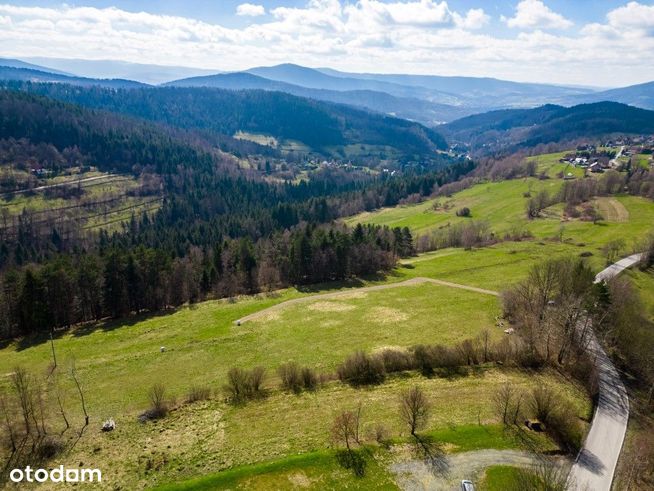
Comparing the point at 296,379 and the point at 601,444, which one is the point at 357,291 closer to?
the point at 296,379

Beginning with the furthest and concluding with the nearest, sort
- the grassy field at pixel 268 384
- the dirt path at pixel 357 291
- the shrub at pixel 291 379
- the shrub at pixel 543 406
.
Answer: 1. the dirt path at pixel 357 291
2. the shrub at pixel 291 379
3. the shrub at pixel 543 406
4. the grassy field at pixel 268 384

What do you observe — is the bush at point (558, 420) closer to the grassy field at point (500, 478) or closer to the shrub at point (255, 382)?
the grassy field at point (500, 478)

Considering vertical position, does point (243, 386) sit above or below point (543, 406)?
below

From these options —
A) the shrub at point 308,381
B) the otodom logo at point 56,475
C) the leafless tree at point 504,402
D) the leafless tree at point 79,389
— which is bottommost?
the leafless tree at point 79,389

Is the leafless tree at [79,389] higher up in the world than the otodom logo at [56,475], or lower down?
lower down

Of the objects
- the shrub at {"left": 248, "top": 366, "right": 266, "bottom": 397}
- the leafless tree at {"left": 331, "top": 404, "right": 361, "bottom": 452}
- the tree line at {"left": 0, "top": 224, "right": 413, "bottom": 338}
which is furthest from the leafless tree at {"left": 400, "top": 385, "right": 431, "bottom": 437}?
the tree line at {"left": 0, "top": 224, "right": 413, "bottom": 338}

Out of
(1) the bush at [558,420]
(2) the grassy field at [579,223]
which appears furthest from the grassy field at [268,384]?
(2) the grassy field at [579,223]

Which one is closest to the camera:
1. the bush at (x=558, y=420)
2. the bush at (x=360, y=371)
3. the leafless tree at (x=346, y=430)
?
the leafless tree at (x=346, y=430)

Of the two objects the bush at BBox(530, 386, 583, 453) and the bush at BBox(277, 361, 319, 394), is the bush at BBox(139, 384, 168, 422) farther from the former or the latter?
the bush at BBox(530, 386, 583, 453)

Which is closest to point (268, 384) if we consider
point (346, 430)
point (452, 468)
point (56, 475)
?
point (346, 430)
